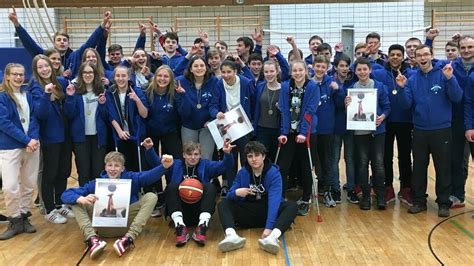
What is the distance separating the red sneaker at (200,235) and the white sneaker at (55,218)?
1348mm

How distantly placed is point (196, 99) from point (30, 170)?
156 centimetres

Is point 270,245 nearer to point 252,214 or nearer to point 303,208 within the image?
point 252,214

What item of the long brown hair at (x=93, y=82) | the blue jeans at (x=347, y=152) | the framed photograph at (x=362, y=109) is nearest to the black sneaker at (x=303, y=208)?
the blue jeans at (x=347, y=152)

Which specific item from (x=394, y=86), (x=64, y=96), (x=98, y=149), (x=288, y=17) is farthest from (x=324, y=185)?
(x=288, y=17)

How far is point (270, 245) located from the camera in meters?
3.34

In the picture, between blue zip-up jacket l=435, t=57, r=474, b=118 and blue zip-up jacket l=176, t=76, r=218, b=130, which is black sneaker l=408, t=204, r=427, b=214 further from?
blue zip-up jacket l=176, t=76, r=218, b=130

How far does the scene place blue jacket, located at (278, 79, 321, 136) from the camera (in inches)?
162

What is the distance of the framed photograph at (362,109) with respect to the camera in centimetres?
430

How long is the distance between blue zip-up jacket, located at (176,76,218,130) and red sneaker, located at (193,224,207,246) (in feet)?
3.72

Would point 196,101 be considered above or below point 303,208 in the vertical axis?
above

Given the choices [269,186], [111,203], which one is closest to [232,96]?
[269,186]

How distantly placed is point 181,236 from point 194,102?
4.29 feet

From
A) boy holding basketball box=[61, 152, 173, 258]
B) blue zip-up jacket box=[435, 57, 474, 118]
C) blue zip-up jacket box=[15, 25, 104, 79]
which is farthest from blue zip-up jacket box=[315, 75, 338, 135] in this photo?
blue zip-up jacket box=[15, 25, 104, 79]

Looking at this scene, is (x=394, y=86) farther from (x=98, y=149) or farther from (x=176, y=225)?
(x=98, y=149)
